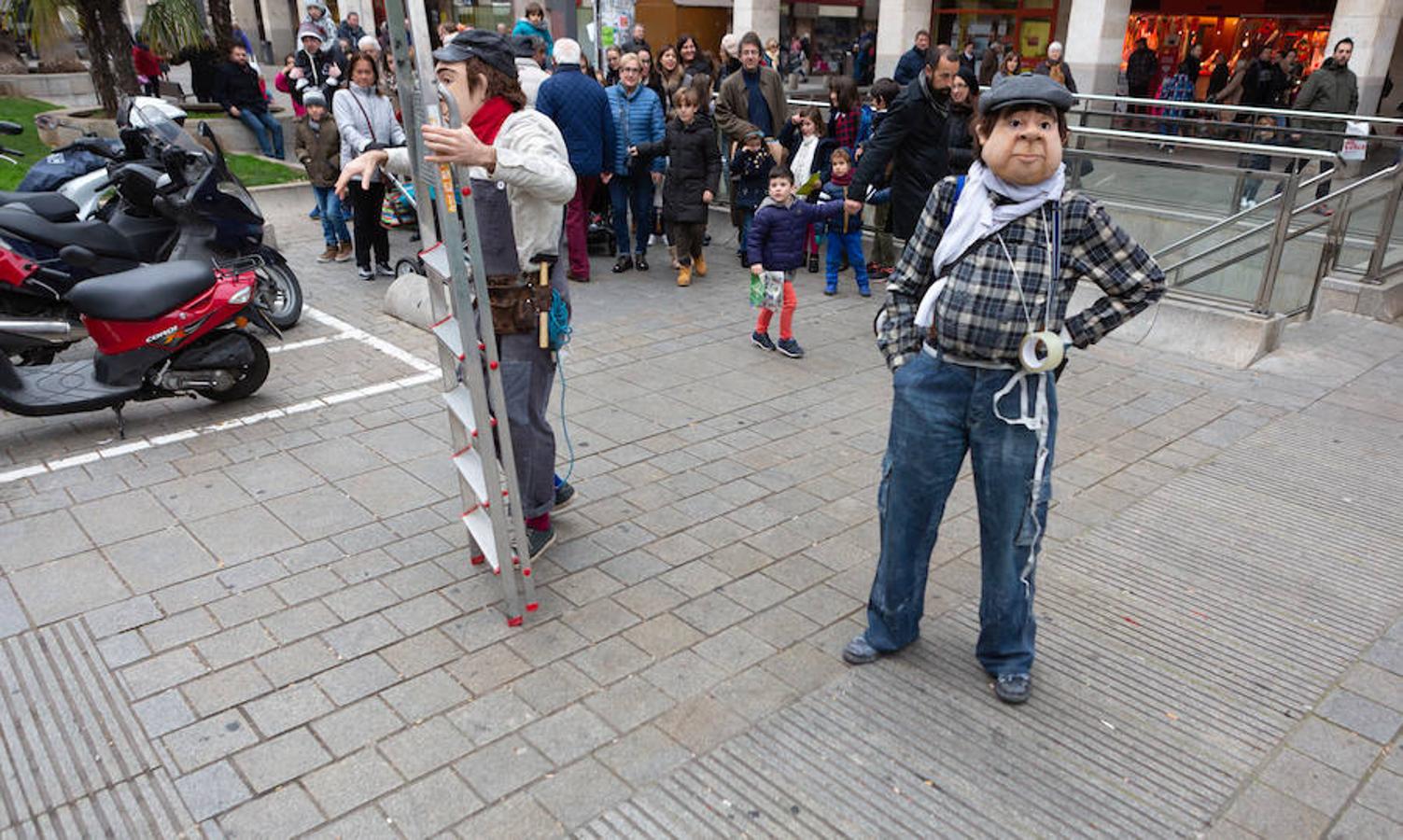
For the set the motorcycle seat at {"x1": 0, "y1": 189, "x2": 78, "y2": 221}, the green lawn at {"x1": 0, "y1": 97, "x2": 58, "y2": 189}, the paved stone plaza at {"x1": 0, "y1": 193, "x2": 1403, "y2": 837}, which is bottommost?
the paved stone plaza at {"x1": 0, "y1": 193, "x2": 1403, "y2": 837}

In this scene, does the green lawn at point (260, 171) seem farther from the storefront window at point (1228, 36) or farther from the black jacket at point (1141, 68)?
the black jacket at point (1141, 68)

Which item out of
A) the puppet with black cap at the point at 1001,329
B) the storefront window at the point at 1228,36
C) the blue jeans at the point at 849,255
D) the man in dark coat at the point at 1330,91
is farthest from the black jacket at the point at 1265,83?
the puppet with black cap at the point at 1001,329

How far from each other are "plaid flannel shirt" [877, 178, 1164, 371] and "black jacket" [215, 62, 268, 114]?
42.8 feet

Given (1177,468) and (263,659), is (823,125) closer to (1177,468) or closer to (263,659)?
(1177,468)

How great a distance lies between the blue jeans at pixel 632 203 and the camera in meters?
9.38

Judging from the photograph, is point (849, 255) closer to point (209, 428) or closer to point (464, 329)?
point (209, 428)

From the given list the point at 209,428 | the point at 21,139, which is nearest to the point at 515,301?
the point at 209,428

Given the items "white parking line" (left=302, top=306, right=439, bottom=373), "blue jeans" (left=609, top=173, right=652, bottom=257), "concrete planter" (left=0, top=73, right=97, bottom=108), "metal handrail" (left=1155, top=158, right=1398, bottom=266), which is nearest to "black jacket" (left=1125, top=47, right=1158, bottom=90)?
"metal handrail" (left=1155, top=158, right=1398, bottom=266)

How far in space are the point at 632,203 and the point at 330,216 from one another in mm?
2810

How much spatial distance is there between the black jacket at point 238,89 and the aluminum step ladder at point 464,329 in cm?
1170

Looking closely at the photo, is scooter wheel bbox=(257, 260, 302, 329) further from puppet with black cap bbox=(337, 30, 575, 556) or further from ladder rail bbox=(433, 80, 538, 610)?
ladder rail bbox=(433, 80, 538, 610)

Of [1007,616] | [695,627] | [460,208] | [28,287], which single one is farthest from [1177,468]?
[28,287]

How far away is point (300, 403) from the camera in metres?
6.06

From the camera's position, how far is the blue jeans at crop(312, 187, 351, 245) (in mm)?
9328
